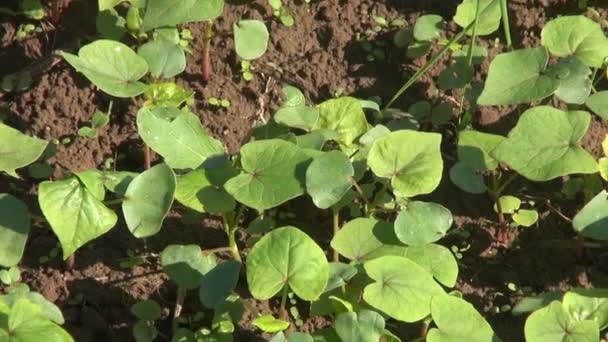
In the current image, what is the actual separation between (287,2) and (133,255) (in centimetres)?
71

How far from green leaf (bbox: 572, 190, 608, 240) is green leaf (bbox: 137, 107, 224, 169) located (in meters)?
0.68

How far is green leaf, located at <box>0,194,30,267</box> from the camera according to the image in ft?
5.96

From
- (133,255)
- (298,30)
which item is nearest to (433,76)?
(298,30)

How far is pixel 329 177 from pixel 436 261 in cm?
25

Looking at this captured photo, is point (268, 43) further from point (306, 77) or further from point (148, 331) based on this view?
point (148, 331)

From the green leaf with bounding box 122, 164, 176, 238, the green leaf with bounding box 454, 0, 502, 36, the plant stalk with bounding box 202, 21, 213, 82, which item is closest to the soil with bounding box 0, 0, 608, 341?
the plant stalk with bounding box 202, 21, 213, 82

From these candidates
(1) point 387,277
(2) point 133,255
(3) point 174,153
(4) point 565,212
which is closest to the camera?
(1) point 387,277

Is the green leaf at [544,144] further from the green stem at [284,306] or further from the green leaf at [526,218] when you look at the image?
the green stem at [284,306]

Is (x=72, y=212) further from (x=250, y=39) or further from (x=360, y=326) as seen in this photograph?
(x=250, y=39)

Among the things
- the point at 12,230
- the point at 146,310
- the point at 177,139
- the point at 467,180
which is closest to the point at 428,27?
the point at 467,180

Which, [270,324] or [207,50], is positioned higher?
[207,50]

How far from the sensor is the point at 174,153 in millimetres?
1912

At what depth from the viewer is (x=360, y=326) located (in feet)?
5.79

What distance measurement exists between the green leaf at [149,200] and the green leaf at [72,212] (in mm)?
47
